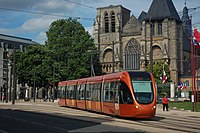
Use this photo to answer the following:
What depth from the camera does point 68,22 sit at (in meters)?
78.2

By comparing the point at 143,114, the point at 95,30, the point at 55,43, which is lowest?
the point at 143,114

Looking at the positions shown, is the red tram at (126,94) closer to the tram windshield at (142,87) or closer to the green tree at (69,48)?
the tram windshield at (142,87)

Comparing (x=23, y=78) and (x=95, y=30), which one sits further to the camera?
(x=95, y=30)

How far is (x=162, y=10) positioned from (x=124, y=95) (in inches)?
A: 3284

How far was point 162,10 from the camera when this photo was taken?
102 meters

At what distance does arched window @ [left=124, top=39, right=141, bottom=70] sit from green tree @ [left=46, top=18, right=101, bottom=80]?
84.0ft

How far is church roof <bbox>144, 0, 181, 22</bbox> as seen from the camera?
9981cm

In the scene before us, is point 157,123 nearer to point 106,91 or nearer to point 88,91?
point 106,91

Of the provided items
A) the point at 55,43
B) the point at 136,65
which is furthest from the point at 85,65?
the point at 136,65

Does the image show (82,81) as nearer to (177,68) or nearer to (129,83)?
(129,83)

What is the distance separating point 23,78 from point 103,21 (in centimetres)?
4320

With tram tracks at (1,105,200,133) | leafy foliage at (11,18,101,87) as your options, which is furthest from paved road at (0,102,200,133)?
leafy foliage at (11,18,101,87)

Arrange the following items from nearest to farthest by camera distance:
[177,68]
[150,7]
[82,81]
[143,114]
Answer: [143,114], [82,81], [177,68], [150,7]

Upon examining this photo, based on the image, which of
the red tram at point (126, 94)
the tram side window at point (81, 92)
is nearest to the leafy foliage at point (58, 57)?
the tram side window at point (81, 92)
